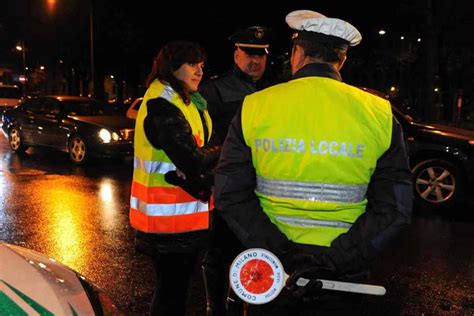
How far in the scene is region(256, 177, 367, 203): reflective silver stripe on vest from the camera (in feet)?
6.59

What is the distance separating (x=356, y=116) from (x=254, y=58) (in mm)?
1512

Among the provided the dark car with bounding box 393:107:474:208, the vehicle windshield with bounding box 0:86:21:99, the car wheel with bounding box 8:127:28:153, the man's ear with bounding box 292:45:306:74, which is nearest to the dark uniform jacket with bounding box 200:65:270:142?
the man's ear with bounding box 292:45:306:74

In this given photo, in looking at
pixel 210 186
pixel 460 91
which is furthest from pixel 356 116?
pixel 460 91

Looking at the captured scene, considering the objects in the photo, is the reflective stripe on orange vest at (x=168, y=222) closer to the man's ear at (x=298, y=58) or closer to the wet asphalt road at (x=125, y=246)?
the man's ear at (x=298, y=58)

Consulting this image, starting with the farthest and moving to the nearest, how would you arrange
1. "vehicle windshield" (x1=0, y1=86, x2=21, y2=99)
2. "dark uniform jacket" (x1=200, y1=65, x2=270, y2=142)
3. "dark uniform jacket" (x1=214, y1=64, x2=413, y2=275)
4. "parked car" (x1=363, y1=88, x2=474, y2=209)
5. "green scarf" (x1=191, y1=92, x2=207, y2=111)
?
1. "vehicle windshield" (x1=0, y1=86, x2=21, y2=99)
2. "parked car" (x1=363, y1=88, x2=474, y2=209)
3. "dark uniform jacket" (x1=200, y1=65, x2=270, y2=142)
4. "green scarf" (x1=191, y1=92, x2=207, y2=111)
5. "dark uniform jacket" (x1=214, y1=64, x2=413, y2=275)

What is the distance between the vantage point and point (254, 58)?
11.2 ft

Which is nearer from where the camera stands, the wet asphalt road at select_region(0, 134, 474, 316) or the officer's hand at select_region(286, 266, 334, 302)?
the officer's hand at select_region(286, 266, 334, 302)

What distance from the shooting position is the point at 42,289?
6.73ft

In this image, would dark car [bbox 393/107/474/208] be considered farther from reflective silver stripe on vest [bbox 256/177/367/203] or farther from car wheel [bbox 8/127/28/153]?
car wheel [bbox 8/127/28/153]

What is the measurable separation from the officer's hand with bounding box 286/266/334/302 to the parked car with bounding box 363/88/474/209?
6.63 m

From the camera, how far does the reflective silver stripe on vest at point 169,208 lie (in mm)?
2875

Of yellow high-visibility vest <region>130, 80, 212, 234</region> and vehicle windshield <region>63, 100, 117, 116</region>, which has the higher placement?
yellow high-visibility vest <region>130, 80, 212, 234</region>

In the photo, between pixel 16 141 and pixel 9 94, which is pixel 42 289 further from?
pixel 9 94

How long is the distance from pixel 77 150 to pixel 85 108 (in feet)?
4.49
